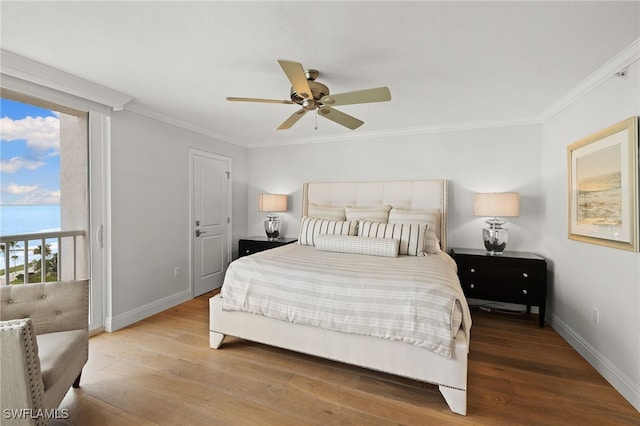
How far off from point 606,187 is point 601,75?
0.87 meters

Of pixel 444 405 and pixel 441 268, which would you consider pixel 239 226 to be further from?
pixel 444 405

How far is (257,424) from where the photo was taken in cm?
163

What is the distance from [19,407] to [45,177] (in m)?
2.04

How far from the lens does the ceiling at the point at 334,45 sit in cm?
150

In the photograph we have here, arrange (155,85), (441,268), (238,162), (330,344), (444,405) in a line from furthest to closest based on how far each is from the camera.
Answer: (238,162)
(155,85)
(441,268)
(330,344)
(444,405)

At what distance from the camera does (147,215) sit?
316cm

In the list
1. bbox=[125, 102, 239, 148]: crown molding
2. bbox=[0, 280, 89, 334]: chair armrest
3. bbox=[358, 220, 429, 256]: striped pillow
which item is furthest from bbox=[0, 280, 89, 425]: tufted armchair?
bbox=[358, 220, 429, 256]: striped pillow

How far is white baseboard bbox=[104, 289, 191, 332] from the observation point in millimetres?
2783

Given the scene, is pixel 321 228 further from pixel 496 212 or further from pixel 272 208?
pixel 496 212

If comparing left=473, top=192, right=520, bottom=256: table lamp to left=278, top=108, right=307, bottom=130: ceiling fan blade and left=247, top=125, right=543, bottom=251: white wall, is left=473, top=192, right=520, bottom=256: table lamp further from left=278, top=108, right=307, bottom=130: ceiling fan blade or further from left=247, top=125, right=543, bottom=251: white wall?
left=278, top=108, right=307, bottom=130: ceiling fan blade

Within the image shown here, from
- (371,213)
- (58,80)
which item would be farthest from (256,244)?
(58,80)

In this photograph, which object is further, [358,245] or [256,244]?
[256,244]

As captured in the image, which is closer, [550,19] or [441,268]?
[550,19]

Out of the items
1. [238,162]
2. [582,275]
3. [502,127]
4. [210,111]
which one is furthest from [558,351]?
[238,162]
